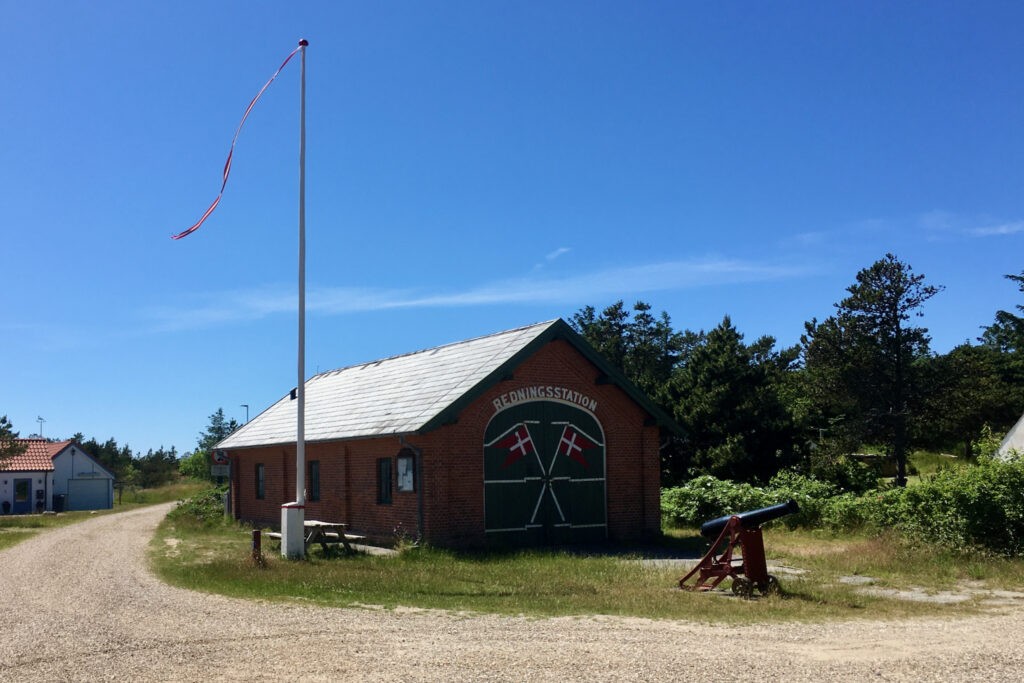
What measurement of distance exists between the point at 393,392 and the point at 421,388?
5.42 feet

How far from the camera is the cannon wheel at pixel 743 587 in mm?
13594

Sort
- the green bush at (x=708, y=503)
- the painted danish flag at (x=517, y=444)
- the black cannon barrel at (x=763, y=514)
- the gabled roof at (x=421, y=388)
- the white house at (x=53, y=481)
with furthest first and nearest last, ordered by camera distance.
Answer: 1. the white house at (x=53, y=481)
2. the green bush at (x=708, y=503)
3. the painted danish flag at (x=517, y=444)
4. the gabled roof at (x=421, y=388)
5. the black cannon barrel at (x=763, y=514)

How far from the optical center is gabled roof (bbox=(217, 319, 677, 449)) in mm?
20891

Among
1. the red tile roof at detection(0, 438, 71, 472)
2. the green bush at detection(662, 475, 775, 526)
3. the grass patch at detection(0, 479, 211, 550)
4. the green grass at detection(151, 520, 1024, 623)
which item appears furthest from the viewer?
the red tile roof at detection(0, 438, 71, 472)

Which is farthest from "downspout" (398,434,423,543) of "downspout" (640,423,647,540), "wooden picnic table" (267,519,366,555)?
"downspout" (640,423,647,540)

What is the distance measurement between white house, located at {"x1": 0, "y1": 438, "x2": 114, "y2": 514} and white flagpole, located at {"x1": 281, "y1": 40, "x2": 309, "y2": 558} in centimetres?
4309

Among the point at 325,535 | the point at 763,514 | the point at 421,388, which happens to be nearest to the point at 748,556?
the point at 763,514

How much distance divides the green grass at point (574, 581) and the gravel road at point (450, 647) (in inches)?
34.6

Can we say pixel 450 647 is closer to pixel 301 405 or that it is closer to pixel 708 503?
pixel 301 405

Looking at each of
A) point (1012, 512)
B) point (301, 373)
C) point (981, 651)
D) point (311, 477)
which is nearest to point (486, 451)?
point (301, 373)

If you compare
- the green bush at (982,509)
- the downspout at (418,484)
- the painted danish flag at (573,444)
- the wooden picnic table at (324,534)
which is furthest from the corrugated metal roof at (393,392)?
the green bush at (982,509)

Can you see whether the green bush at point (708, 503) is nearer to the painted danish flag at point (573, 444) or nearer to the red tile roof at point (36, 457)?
the painted danish flag at point (573, 444)

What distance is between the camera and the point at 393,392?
24750mm

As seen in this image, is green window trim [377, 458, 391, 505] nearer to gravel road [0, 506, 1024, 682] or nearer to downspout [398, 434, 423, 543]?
downspout [398, 434, 423, 543]
